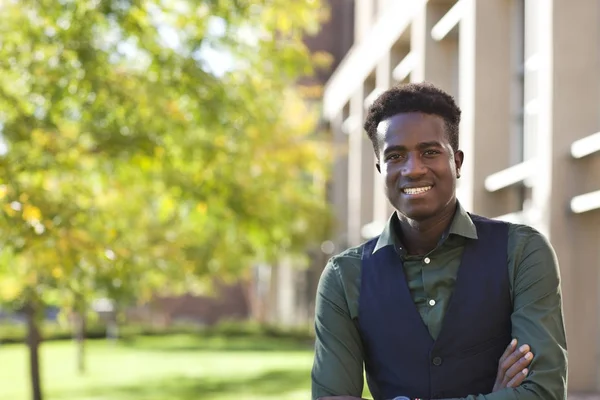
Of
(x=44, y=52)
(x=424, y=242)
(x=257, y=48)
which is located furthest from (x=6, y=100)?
(x=424, y=242)

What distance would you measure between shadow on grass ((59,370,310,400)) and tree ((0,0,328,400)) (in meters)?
3.76

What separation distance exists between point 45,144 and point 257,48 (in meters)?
2.90

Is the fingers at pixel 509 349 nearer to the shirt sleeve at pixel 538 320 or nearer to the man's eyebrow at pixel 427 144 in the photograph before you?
the shirt sleeve at pixel 538 320

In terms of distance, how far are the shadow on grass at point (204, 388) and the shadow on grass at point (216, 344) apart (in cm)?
1058

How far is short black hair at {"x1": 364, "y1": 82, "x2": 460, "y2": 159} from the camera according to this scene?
3656mm

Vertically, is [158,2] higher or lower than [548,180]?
higher

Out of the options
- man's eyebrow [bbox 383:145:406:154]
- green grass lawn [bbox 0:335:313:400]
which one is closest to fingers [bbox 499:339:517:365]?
man's eyebrow [bbox 383:145:406:154]

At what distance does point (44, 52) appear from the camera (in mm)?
11383

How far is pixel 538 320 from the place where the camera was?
3.50 m

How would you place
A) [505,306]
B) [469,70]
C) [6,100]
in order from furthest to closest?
[469,70] → [6,100] → [505,306]

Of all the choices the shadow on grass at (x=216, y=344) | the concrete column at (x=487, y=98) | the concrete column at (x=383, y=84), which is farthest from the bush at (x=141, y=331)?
the concrete column at (x=487, y=98)

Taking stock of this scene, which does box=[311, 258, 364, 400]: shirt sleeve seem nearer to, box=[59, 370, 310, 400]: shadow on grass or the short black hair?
the short black hair

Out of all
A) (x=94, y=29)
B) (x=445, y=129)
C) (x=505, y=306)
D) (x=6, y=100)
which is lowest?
(x=505, y=306)

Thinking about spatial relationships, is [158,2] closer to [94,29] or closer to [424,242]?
[94,29]
